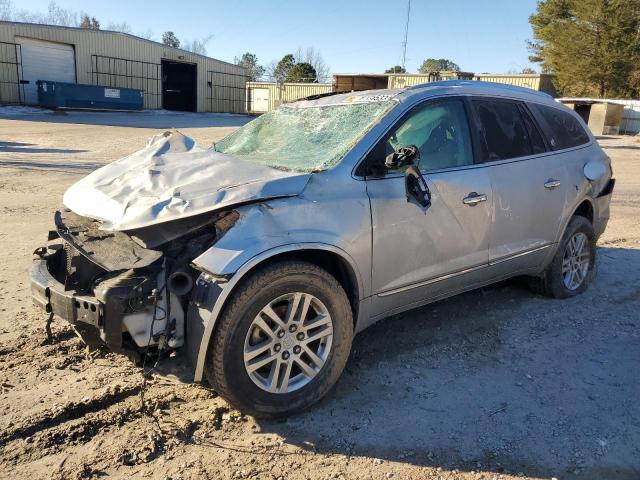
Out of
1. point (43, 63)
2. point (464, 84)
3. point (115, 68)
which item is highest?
point (115, 68)

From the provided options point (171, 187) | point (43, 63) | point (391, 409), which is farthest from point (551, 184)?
point (43, 63)

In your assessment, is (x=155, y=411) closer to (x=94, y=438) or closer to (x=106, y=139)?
(x=94, y=438)

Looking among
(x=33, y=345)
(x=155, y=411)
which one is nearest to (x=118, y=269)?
(x=155, y=411)

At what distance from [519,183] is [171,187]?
269cm

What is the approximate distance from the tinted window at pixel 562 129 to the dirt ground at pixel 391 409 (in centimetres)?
148

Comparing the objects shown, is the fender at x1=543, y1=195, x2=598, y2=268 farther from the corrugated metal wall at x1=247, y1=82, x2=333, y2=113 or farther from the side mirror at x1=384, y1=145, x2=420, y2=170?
the corrugated metal wall at x1=247, y1=82, x2=333, y2=113

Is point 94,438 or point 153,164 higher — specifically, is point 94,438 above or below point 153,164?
below

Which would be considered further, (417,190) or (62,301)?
(417,190)

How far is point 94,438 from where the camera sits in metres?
2.91

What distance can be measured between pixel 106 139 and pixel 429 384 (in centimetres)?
1697

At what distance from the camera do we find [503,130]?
173 inches

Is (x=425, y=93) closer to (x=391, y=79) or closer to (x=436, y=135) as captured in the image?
(x=436, y=135)

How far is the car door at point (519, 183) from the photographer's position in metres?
4.19

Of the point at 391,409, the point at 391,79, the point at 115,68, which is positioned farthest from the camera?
the point at 115,68
